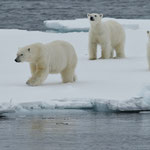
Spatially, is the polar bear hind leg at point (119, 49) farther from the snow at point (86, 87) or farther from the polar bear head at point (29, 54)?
the polar bear head at point (29, 54)

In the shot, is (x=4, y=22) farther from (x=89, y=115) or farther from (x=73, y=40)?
(x=89, y=115)

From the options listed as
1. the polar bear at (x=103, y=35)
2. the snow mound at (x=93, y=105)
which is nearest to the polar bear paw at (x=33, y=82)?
the snow mound at (x=93, y=105)

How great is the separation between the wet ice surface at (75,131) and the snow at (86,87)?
0.14m

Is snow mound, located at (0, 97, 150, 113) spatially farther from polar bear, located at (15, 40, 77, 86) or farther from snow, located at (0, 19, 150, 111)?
polar bear, located at (15, 40, 77, 86)

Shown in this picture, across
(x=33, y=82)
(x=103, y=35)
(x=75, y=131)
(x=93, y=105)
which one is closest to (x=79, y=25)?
(x=103, y=35)

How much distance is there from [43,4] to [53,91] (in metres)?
33.6

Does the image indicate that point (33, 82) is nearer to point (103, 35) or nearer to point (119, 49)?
point (103, 35)

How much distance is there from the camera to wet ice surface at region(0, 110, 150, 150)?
9.08 metres

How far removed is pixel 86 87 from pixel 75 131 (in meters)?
2.14

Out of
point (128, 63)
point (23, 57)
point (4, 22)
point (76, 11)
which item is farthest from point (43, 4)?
point (23, 57)

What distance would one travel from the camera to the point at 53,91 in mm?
11594

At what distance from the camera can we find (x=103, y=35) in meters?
15.8

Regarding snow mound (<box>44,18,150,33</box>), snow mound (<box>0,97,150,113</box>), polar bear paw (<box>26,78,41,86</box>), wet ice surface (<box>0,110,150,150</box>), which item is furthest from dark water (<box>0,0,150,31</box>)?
wet ice surface (<box>0,110,150,150</box>)

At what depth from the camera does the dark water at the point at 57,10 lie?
111 ft
